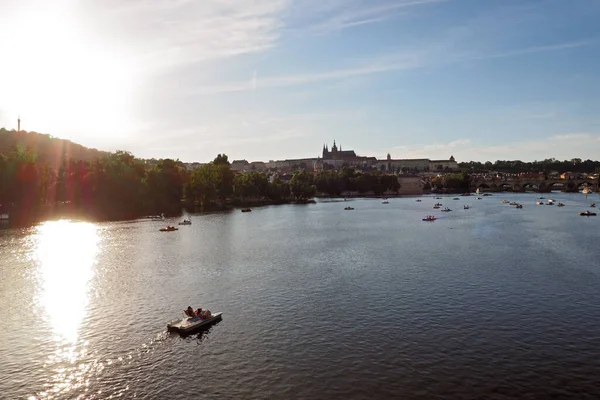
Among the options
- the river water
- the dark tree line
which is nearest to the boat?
the river water

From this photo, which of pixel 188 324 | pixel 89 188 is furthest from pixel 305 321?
pixel 89 188

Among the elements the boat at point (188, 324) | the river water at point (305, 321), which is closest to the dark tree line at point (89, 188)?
the river water at point (305, 321)

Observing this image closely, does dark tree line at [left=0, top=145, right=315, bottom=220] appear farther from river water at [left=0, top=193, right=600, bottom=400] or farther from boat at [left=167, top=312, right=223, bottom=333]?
boat at [left=167, top=312, right=223, bottom=333]

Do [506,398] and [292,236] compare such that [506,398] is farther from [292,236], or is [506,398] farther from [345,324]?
[292,236]

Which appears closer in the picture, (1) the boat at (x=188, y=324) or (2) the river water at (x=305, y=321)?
(2) the river water at (x=305, y=321)

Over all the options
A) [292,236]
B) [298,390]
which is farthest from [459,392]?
[292,236]

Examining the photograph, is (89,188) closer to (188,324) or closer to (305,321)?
(188,324)

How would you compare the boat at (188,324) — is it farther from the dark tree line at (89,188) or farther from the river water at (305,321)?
the dark tree line at (89,188)
